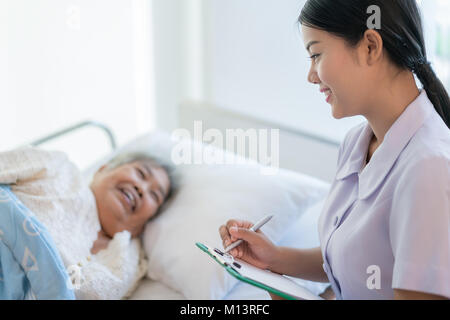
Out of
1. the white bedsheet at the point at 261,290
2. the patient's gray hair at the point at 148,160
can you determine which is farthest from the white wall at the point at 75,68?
the white bedsheet at the point at 261,290

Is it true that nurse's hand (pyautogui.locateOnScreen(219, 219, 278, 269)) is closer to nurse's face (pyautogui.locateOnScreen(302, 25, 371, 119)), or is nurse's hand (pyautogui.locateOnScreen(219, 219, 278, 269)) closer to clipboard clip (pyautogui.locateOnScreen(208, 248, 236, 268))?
clipboard clip (pyautogui.locateOnScreen(208, 248, 236, 268))

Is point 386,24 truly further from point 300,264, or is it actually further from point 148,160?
point 148,160

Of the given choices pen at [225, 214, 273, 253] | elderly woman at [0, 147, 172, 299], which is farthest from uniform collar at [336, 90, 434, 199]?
elderly woman at [0, 147, 172, 299]

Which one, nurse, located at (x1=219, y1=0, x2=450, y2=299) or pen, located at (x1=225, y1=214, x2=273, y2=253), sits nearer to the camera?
nurse, located at (x1=219, y1=0, x2=450, y2=299)

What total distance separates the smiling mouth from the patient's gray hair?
0.41ft

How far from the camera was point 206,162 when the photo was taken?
1.90 meters

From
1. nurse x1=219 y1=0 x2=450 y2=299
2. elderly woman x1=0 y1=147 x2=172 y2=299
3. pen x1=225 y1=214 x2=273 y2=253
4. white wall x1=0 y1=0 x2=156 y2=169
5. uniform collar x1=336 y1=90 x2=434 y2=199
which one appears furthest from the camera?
white wall x1=0 y1=0 x2=156 y2=169

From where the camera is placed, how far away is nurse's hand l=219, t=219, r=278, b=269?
3.68 ft

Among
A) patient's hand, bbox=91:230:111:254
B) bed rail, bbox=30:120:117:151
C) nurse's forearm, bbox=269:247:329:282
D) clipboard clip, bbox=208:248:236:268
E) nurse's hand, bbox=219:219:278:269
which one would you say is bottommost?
patient's hand, bbox=91:230:111:254

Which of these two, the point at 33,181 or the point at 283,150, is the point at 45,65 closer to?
the point at 33,181

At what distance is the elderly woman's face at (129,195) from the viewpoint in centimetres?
168

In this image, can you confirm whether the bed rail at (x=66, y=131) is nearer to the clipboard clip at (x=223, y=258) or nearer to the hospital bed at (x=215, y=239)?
the hospital bed at (x=215, y=239)

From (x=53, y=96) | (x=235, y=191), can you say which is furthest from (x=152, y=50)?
(x=235, y=191)

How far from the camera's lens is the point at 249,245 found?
45.5 inches
